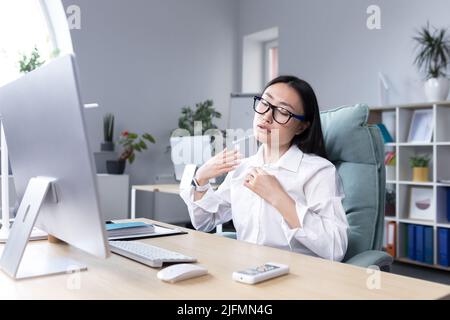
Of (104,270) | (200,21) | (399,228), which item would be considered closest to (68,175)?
(104,270)

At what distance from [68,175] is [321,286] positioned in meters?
0.51

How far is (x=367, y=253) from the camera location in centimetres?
131

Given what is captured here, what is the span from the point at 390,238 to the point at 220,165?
8.68 feet

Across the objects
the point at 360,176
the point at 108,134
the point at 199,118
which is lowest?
the point at 360,176

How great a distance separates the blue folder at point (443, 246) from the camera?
10.7 feet

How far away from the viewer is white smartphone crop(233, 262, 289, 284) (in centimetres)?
84

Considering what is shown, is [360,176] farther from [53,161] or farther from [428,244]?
Result: [428,244]

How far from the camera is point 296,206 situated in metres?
1.25

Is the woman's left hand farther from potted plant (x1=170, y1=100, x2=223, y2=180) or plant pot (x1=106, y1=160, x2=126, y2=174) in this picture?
plant pot (x1=106, y1=160, x2=126, y2=174)

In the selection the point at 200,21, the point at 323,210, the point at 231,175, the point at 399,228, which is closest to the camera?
the point at 323,210

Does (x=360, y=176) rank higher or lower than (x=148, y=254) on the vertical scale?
higher

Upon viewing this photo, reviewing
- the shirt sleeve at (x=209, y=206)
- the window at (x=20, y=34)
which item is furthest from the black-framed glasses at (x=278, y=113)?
the window at (x=20, y=34)

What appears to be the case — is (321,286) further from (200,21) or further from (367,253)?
(200,21)

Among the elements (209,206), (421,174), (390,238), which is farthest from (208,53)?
(209,206)
